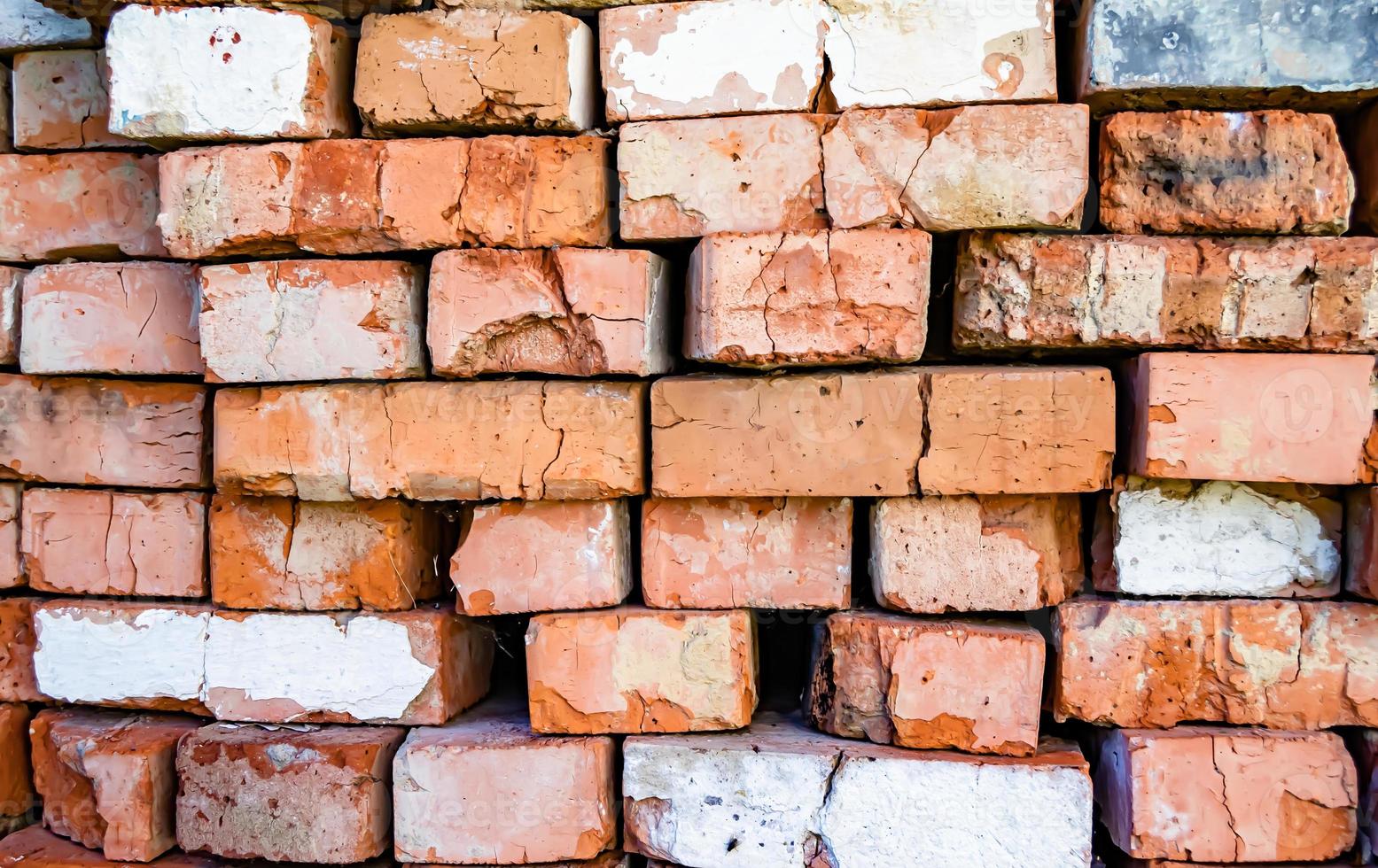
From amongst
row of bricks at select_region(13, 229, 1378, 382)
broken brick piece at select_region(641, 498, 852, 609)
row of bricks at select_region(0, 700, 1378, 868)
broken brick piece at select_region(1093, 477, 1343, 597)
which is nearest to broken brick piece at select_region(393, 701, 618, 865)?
row of bricks at select_region(0, 700, 1378, 868)

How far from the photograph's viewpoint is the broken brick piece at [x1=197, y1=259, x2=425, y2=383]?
2242 millimetres

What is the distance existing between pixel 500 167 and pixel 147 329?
1107 mm

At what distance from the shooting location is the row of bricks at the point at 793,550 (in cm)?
220

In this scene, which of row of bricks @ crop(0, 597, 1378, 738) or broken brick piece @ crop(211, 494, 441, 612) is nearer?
row of bricks @ crop(0, 597, 1378, 738)

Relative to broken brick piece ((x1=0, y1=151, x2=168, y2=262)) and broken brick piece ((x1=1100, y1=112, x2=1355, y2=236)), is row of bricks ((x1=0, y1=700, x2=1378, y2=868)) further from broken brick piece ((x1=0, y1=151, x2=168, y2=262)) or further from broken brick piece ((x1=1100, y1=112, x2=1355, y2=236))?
broken brick piece ((x1=0, y1=151, x2=168, y2=262))

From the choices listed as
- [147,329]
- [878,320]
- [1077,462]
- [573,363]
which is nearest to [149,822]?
[147,329]

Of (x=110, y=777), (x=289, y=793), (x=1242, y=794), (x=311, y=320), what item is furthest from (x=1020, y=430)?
(x=110, y=777)

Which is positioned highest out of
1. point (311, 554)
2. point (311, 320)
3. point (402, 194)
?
point (402, 194)

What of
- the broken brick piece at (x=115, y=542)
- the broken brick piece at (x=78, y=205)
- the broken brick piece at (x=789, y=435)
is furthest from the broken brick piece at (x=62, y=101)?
the broken brick piece at (x=789, y=435)

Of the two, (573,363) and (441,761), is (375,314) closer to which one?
(573,363)

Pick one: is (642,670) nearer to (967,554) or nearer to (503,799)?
(503,799)

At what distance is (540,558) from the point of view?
2270 mm

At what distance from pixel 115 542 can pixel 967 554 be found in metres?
2.33

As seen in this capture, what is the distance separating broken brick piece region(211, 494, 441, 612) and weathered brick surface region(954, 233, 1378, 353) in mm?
1676
